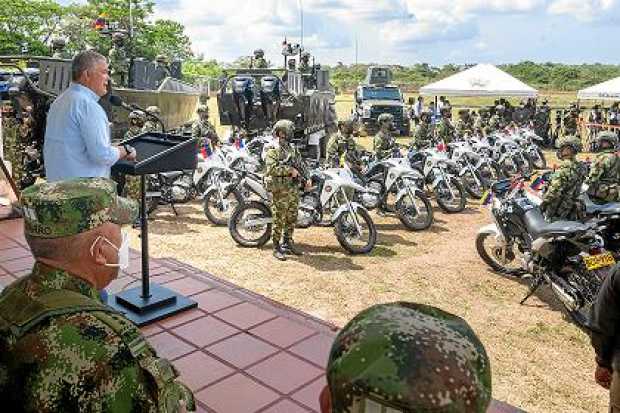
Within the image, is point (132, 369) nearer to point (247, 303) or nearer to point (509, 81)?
point (247, 303)

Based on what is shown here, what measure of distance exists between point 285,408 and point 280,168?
3544 mm

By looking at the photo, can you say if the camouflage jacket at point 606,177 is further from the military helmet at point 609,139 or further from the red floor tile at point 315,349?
the red floor tile at point 315,349

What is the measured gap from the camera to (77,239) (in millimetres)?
1594

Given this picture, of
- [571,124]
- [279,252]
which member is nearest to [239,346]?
[279,252]

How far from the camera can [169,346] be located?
343 cm

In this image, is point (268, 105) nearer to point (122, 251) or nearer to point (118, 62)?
point (118, 62)

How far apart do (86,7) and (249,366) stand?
37972 mm

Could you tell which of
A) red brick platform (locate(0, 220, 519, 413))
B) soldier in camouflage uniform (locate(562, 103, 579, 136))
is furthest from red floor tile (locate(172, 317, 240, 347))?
soldier in camouflage uniform (locate(562, 103, 579, 136))

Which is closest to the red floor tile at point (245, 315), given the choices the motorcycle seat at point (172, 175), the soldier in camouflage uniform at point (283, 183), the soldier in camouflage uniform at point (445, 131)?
the soldier in camouflage uniform at point (283, 183)

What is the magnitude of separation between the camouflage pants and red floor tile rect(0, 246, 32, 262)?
8.13 ft

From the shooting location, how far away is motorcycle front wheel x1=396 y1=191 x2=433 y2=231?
7551 millimetres

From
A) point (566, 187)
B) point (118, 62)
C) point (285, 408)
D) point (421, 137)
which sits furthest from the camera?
point (118, 62)

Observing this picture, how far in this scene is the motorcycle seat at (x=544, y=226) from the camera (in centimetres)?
461

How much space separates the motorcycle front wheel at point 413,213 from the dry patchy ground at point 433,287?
0.39ft
